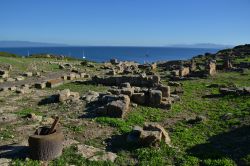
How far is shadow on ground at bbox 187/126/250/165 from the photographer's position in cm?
1360

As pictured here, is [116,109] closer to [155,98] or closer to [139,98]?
[139,98]

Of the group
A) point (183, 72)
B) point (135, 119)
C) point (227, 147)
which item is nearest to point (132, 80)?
point (183, 72)

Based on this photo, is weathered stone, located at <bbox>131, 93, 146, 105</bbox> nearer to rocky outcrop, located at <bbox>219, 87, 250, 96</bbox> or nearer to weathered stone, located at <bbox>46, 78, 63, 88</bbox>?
Answer: rocky outcrop, located at <bbox>219, 87, 250, 96</bbox>

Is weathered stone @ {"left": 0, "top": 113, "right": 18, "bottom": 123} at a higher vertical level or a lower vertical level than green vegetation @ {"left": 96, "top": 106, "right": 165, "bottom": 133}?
lower

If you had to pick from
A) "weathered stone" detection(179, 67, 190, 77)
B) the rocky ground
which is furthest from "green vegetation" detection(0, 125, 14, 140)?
"weathered stone" detection(179, 67, 190, 77)

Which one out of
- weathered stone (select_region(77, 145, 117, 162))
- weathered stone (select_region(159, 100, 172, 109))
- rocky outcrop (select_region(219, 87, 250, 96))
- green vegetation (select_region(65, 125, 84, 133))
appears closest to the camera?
weathered stone (select_region(77, 145, 117, 162))

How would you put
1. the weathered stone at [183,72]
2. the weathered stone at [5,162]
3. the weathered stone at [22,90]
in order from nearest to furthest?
the weathered stone at [5,162], the weathered stone at [22,90], the weathered stone at [183,72]

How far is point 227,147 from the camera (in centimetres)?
1460

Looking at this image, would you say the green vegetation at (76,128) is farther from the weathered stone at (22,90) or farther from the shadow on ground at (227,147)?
the weathered stone at (22,90)

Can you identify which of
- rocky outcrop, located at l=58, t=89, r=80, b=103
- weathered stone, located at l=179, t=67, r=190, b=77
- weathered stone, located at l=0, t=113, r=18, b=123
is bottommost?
weathered stone, located at l=179, t=67, r=190, b=77

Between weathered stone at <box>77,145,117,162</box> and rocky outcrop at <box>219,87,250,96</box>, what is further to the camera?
rocky outcrop at <box>219,87,250,96</box>

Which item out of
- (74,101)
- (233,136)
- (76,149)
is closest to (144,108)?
(74,101)

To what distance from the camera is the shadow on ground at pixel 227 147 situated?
44.6 feet

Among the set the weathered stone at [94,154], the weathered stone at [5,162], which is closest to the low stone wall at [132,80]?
the weathered stone at [94,154]
